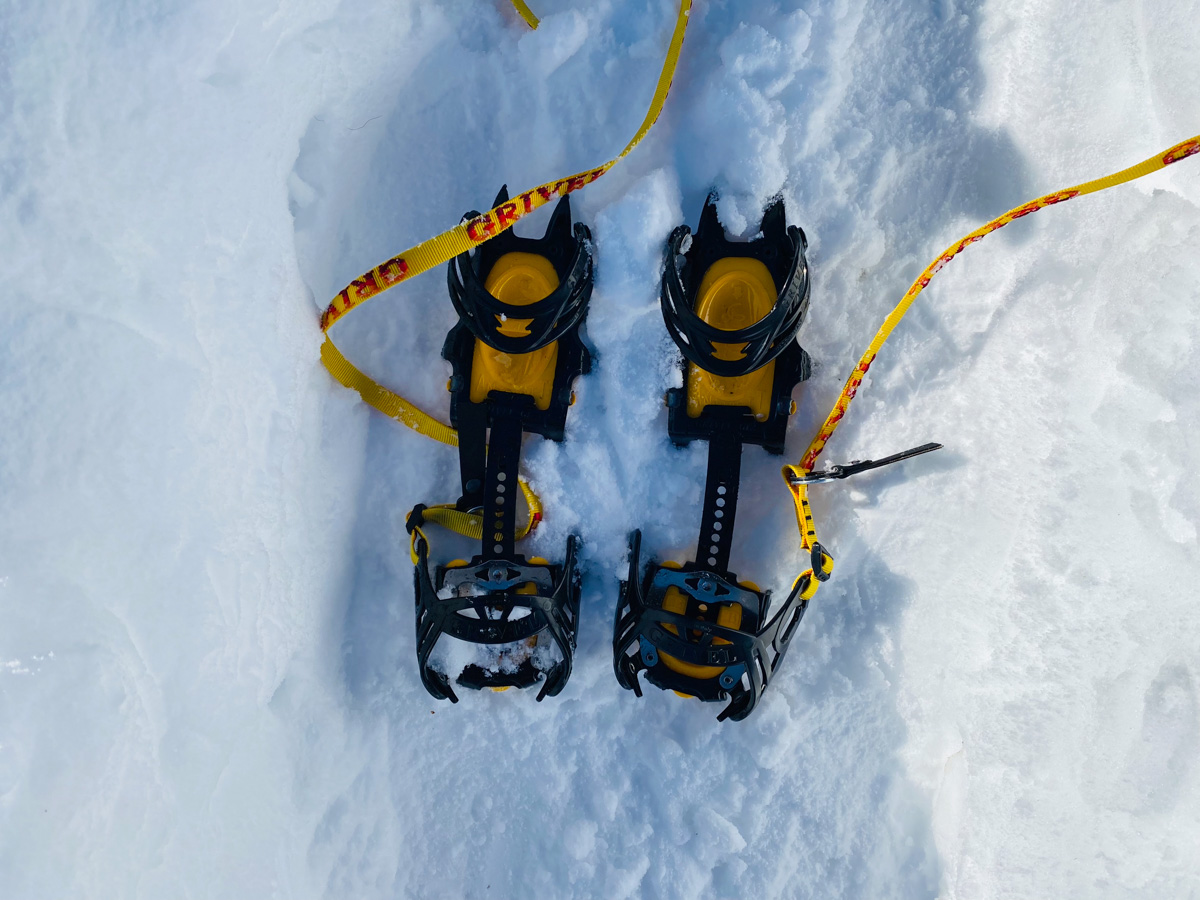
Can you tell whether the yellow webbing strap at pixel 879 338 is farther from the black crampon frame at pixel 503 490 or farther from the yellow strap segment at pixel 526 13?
the yellow strap segment at pixel 526 13

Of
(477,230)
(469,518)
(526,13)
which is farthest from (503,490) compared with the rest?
(526,13)

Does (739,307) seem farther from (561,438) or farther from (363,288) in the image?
→ (363,288)

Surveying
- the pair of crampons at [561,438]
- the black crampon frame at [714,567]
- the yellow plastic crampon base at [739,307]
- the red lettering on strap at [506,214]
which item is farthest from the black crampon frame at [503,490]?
the yellow plastic crampon base at [739,307]

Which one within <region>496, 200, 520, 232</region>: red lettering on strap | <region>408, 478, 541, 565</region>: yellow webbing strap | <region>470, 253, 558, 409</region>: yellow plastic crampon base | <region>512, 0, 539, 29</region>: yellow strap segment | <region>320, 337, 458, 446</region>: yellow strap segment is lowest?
<region>408, 478, 541, 565</region>: yellow webbing strap

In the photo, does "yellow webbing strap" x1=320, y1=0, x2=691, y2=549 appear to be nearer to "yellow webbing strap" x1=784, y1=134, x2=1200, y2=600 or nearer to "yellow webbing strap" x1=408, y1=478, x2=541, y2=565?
"yellow webbing strap" x1=408, y1=478, x2=541, y2=565

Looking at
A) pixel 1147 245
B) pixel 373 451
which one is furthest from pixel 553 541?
pixel 1147 245

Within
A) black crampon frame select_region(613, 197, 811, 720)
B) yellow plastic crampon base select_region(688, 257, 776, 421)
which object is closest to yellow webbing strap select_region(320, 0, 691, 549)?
black crampon frame select_region(613, 197, 811, 720)

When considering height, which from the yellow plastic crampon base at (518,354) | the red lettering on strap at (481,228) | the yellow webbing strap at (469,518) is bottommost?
the yellow webbing strap at (469,518)

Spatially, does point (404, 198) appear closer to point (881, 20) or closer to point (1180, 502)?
point (881, 20)
